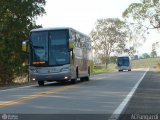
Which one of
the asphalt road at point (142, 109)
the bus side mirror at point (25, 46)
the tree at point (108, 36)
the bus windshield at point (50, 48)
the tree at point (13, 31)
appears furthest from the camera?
the tree at point (108, 36)

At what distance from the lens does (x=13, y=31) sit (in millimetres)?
43406

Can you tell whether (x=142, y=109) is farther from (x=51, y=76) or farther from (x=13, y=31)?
(x=13, y=31)

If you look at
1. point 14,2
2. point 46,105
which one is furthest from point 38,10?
point 46,105

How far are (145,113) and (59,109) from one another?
2657 mm

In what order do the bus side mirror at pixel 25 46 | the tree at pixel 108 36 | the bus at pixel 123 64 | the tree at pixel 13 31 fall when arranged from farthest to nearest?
the tree at pixel 108 36, the bus at pixel 123 64, the tree at pixel 13 31, the bus side mirror at pixel 25 46

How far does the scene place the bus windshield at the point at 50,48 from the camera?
29.0 metres

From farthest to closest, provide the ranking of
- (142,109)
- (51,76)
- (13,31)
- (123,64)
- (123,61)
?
(123,64), (123,61), (13,31), (51,76), (142,109)

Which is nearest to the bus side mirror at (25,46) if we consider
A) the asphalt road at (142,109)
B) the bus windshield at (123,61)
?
the asphalt road at (142,109)

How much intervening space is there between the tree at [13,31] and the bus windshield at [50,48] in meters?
13.2

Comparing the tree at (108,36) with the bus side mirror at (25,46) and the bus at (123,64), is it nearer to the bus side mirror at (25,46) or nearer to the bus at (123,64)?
the bus at (123,64)

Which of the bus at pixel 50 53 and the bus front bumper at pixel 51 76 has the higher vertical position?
the bus at pixel 50 53

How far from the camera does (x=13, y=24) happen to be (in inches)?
1724

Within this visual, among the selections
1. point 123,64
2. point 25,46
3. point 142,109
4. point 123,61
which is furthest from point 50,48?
point 123,64

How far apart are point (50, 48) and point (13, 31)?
15.1 metres
